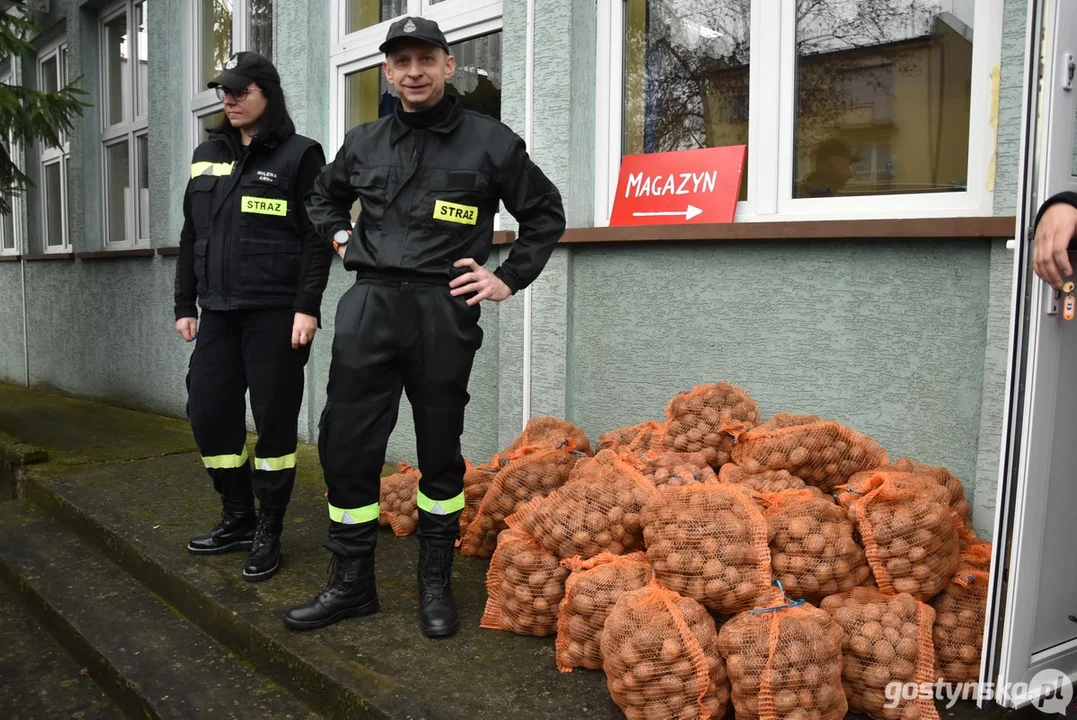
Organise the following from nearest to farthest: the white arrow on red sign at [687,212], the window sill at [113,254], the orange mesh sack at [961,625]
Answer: the orange mesh sack at [961,625] < the white arrow on red sign at [687,212] < the window sill at [113,254]

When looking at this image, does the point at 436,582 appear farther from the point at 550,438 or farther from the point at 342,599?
the point at 550,438

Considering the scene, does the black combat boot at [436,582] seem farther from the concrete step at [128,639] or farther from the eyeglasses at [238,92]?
the eyeglasses at [238,92]

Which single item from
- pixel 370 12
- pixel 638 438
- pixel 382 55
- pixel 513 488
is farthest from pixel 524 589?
pixel 370 12

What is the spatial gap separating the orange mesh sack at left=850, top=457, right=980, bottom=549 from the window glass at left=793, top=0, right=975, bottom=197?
109 centimetres

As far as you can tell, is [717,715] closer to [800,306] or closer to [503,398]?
[800,306]

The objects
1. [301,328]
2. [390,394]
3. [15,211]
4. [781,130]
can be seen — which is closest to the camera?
[390,394]

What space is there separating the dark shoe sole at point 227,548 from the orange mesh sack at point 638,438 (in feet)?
5.16

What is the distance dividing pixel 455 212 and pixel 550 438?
52.9 inches

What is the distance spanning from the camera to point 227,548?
382 cm

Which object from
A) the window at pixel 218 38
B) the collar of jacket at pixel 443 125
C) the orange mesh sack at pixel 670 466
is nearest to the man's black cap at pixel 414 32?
the collar of jacket at pixel 443 125

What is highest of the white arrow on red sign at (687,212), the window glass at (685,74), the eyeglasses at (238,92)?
the window glass at (685,74)

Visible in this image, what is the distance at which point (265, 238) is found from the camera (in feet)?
11.4

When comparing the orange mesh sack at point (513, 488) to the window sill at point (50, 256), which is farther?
the window sill at point (50, 256)

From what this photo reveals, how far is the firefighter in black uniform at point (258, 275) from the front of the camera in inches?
134
